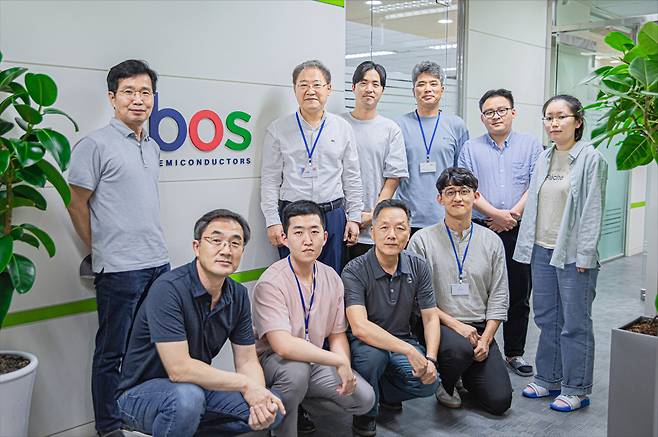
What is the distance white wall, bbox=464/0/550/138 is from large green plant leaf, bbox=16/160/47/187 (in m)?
4.19

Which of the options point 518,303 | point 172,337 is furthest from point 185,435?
point 518,303

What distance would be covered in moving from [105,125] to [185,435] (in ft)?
4.93

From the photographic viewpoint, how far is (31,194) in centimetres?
263

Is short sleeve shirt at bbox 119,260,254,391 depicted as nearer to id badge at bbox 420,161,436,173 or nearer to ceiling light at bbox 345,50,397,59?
id badge at bbox 420,161,436,173

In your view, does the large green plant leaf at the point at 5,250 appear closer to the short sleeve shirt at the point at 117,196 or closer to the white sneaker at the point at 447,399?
the short sleeve shirt at the point at 117,196

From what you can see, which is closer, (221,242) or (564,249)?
(221,242)

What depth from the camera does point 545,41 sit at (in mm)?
6809

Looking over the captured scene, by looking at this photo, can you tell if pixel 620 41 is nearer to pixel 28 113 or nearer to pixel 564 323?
pixel 564 323

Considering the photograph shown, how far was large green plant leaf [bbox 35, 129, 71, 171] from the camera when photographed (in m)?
2.40

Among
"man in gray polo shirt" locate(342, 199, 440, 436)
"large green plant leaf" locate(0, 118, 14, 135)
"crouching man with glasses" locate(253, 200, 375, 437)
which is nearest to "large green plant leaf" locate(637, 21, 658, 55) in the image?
"man in gray polo shirt" locate(342, 199, 440, 436)

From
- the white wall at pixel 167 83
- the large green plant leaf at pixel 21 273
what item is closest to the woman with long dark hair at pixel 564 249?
the white wall at pixel 167 83

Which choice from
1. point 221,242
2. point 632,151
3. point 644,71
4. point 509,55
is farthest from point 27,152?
point 509,55

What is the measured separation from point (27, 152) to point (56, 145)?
0.34ft

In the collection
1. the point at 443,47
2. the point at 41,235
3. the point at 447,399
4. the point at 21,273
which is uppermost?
the point at 443,47
